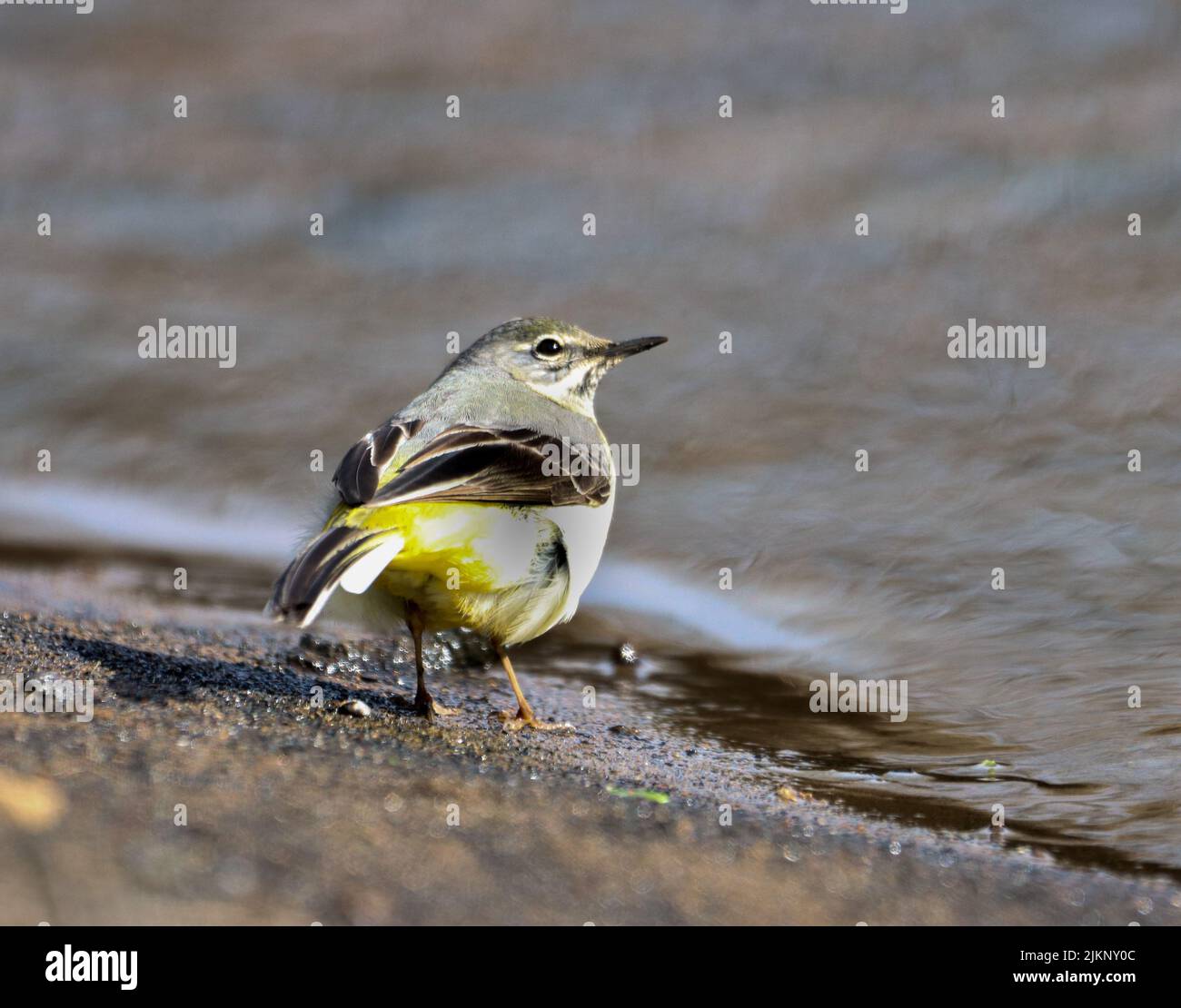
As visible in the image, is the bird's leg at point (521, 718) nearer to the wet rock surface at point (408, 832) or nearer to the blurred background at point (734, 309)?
the wet rock surface at point (408, 832)

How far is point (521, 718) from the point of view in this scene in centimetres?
664

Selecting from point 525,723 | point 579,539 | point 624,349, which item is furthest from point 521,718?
point 624,349

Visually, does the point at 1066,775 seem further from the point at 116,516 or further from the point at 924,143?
the point at 924,143

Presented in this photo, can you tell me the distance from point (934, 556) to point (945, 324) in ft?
10.2

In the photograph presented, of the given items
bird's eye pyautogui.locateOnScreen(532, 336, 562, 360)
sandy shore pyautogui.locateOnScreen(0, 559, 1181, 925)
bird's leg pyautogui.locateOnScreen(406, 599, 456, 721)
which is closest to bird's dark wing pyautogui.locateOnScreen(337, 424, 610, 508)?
bird's leg pyautogui.locateOnScreen(406, 599, 456, 721)

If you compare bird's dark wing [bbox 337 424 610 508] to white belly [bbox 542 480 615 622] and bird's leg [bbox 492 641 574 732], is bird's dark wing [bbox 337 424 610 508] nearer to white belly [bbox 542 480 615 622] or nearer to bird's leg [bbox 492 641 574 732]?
white belly [bbox 542 480 615 622]

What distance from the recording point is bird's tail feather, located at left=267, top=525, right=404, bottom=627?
521 centimetres

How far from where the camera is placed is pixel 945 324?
37.3 ft

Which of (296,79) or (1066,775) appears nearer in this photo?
(1066,775)

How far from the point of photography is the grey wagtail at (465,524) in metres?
5.66

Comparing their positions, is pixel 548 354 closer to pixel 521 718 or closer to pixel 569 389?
pixel 569 389

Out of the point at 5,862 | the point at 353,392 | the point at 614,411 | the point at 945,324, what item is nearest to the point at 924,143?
the point at 945,324

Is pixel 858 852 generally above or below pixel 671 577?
below

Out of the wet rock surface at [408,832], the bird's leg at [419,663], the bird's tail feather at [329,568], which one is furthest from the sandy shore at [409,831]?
the bird's tail feather at [329,568]
